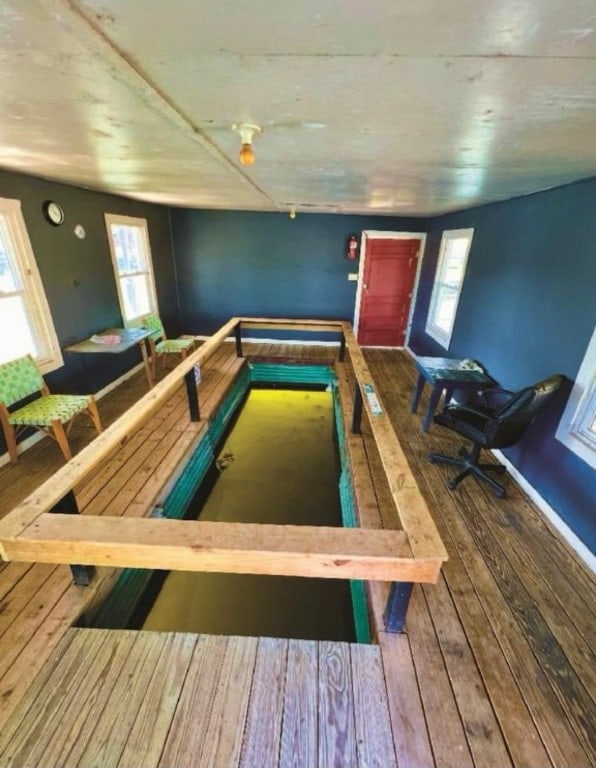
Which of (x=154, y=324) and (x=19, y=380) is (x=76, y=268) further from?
(x=19, y=380)

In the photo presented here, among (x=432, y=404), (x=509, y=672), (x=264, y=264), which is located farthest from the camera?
(x=264, y=264)

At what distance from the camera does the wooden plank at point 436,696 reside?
1242 mm

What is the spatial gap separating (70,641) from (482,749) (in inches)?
69.8

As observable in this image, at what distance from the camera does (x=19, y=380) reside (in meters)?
2.79

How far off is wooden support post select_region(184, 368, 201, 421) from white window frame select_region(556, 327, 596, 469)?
9.92 ft

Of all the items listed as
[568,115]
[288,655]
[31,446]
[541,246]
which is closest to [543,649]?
[288,655]

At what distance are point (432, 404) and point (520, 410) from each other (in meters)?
1.12

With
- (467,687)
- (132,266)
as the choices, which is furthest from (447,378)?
(132,266)

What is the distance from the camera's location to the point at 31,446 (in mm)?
3014

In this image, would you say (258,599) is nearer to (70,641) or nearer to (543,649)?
(70,641)

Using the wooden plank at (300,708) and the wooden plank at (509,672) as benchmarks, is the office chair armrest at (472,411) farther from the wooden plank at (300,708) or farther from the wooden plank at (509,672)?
the wooden plank at (300,708)

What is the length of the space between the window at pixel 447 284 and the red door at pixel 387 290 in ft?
2.89

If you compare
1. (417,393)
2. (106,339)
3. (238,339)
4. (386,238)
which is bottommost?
(417,393)

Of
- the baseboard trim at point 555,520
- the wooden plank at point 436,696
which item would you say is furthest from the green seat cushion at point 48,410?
the baseboard trim at point 555,520
